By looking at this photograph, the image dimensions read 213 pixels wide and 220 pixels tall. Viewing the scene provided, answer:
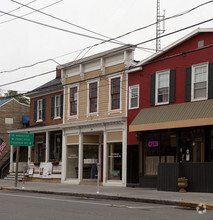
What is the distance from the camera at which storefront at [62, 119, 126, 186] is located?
86.3 ft

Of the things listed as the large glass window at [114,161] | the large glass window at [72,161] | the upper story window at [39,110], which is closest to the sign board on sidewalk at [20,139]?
the large glass window at [72,161]

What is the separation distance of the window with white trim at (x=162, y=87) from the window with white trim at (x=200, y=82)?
1844mm

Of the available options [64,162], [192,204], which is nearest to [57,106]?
[64,162]

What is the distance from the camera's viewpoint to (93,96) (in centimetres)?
2855

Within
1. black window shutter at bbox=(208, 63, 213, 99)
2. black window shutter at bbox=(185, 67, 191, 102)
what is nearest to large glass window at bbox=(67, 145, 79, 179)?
black window shutter at bbox=(185, 67, 191, 102)

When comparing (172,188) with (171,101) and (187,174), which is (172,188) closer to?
(187,174)

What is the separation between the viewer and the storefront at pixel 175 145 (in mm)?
20031

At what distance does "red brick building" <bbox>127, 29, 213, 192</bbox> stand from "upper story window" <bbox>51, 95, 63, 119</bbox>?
7689mm

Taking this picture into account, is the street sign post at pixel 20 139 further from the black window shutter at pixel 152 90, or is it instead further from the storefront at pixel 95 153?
the black window shutter at pixel 152 90

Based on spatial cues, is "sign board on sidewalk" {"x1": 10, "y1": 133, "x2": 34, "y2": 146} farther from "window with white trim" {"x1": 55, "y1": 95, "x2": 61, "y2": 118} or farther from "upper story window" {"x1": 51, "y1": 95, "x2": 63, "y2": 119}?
"window with white trim" {"x1": 55, "y1": 95, "x2": 61, "y2": 118}

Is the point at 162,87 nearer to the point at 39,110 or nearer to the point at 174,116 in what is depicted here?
the point at 174,116

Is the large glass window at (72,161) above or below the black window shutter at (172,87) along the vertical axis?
below

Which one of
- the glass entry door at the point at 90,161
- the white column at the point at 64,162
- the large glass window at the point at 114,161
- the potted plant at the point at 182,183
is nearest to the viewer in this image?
the potted plant at the point at 182,183

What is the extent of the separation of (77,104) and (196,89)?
10.2 meters
